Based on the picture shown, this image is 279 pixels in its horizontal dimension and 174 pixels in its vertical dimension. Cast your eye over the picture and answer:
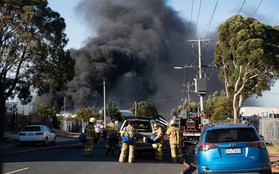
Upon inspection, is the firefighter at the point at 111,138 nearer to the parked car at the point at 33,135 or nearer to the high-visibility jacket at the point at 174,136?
the high-visibility jacket at the point at 174,136

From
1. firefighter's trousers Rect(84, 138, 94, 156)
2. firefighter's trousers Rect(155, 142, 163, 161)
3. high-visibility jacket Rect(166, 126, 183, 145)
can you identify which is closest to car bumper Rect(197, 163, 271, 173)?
high-visibility jacket Rect(166, 126, 183, 145)

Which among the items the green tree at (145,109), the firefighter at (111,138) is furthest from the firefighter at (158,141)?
the green tree at (145,109)

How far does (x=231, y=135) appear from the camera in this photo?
9.99 meters

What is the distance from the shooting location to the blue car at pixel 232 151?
9547 mm

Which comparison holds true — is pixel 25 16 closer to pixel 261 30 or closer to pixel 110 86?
pixel 261 30

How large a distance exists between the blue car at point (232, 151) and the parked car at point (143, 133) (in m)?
6.78

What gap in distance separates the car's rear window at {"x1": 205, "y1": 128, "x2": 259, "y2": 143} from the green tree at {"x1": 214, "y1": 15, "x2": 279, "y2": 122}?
2356 centimetres

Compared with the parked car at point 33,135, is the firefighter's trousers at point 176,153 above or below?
below

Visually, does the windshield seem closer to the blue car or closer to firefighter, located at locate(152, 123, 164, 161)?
firefighter, located at locate(152, 123, 164, 161)

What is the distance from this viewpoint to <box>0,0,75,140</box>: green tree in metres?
29.0

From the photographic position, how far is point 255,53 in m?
32.6

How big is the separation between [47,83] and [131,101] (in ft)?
276

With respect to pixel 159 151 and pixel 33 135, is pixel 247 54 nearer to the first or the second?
pixel 33 135

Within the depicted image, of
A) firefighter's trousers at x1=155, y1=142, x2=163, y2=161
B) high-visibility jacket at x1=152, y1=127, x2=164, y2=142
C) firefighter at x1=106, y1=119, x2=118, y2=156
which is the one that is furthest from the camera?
firefighter at x1=106, y1=119, x2=118, y2=156
